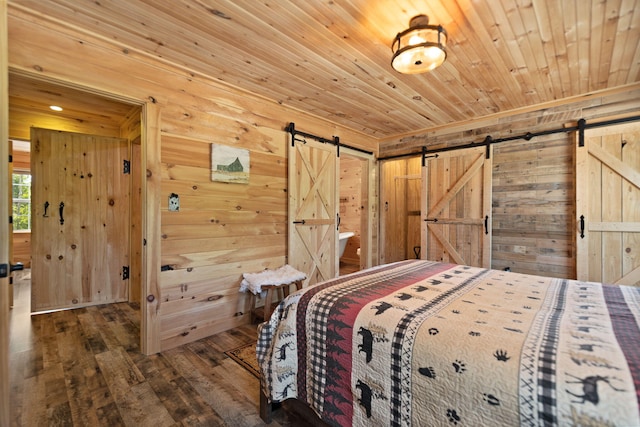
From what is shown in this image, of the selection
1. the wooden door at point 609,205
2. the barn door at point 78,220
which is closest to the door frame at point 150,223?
the barn door at point 78,220

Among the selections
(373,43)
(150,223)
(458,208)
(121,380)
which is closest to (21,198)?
(150,223)

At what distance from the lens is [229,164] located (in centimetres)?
281

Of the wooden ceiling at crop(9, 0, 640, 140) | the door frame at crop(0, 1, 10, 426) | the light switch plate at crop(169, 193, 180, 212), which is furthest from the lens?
the light switch plate at crop(169, 193, 180, 212)

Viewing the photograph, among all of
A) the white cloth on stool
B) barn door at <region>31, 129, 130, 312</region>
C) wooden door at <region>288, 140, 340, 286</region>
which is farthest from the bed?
barn door at <region>31, 129, 130, 312</region>

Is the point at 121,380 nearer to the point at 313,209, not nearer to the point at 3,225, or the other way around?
the point at 3,225

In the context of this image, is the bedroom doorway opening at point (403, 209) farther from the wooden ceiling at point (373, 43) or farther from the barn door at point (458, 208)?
the wooden ceiling at point (373, 43)

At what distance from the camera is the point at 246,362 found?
7.25 feet

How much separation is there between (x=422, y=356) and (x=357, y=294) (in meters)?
0.50

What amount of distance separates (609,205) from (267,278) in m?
3.61

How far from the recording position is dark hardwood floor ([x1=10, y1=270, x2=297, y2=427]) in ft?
5.32

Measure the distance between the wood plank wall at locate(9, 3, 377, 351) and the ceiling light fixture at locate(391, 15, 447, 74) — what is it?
1638 mm

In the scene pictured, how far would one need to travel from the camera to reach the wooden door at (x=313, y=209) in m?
3.44

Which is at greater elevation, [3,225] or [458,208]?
[458,208]

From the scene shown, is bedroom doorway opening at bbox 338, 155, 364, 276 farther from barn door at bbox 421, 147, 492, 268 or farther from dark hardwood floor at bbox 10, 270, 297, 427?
dark hardwood floor at bbox 10, 270, 297, 427
